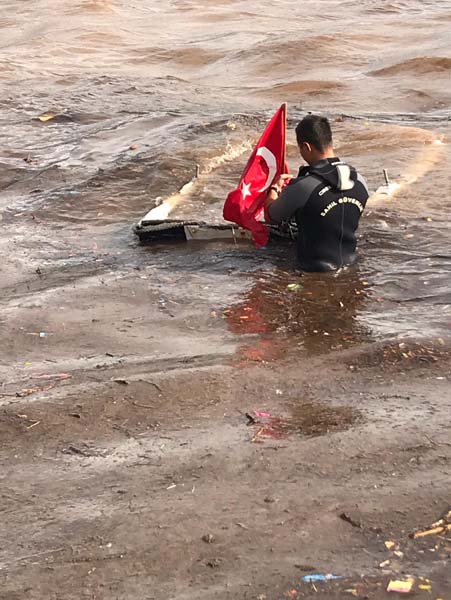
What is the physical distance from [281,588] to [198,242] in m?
4.98

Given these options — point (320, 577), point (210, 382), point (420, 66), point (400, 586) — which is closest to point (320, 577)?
point (320, 577)

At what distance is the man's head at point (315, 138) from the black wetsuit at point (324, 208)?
67 millimetres

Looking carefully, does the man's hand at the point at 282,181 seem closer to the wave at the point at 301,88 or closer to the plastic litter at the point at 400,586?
the plastic litter at the point at 400,586

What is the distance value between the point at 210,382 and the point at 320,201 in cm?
203

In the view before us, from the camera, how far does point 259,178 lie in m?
7.91

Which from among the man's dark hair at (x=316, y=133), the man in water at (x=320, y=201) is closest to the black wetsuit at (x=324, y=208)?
the man in water at (x=320, y=201)

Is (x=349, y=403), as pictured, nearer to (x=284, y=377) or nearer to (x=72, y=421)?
(x=284, y=377)

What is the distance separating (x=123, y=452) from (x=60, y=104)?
1122cm

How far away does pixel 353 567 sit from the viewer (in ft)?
13.2

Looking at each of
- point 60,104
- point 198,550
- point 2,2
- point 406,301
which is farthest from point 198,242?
point 2,2

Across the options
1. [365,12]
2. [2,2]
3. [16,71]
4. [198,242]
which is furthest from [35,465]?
[2,2]

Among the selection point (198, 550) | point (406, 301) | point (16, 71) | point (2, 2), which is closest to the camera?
point (198, 550)

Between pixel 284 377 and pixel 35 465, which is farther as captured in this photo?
pixel 284 377

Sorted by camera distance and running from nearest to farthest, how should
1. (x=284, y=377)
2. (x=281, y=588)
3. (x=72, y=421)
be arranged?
1. (x=281, y=588)
2. (x=72, y=421)
3. (x=284, y=377)
